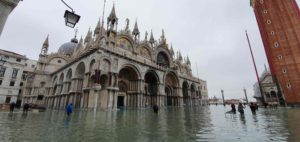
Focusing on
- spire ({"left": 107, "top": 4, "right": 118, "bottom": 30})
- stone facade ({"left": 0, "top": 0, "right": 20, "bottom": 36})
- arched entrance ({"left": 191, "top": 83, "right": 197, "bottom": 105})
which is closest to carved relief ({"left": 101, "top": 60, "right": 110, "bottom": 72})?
spire ({"left": 107, "top": 4, "right": 118, "bottom": 30})

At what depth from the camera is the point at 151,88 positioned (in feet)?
113

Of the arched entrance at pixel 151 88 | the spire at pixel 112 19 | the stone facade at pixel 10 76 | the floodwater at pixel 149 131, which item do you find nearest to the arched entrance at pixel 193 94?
the arched entrance at pixel 151 88

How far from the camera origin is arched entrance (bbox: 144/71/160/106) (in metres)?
32.7

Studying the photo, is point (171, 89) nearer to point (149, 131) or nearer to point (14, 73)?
point (149, 131)

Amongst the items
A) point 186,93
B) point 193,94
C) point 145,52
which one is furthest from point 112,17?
point 193,94

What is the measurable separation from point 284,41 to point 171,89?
2748cm

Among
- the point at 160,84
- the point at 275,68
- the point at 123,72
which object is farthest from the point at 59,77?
the point at 275,68

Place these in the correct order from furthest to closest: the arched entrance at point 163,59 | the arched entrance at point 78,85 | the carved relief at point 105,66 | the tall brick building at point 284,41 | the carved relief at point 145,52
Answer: the arched entrance at point 163,59
the carved relief at point 145,52
the tall brick building at point 284,41
the arched entrance at point 78,85
the carved relief at point 105,66

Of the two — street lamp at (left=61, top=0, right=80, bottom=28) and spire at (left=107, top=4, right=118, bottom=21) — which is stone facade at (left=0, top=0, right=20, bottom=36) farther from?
spire at (left=107, top=4, right=118, bottom=21)

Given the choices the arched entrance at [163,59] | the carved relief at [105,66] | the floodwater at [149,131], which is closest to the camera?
the floodwater at [149,131]

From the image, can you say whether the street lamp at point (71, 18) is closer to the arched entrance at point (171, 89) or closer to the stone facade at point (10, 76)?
the arched entrance at point (171, 89)

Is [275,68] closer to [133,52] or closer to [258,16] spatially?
[258,16]

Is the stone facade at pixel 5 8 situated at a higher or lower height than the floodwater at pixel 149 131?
higher

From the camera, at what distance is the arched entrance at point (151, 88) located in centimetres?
3274
